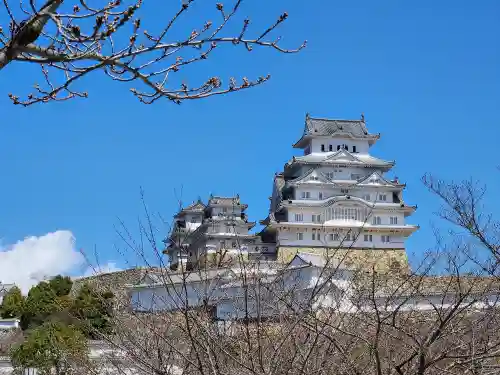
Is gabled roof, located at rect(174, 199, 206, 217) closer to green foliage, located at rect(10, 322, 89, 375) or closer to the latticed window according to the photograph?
the latticed window

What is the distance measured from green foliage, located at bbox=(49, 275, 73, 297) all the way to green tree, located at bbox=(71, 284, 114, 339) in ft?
18.4

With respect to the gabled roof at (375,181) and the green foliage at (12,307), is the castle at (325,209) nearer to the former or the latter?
the gabled roof at (375,181)

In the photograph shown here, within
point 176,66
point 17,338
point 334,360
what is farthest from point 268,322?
point 17,338

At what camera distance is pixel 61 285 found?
3098 cm

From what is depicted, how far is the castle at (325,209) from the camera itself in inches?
1355

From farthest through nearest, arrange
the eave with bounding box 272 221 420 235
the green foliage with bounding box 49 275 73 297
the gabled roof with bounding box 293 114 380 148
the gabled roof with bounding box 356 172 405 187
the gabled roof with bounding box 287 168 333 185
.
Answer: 1. the gabled roof with bounding box 293 114 380 148
2. the gabled roof with bounding box 356 172 405 187
3. the gabled roof with bounding box 287 168 333 185
4. the eave with bounding box 272 221 420 235
5. the green foliage with bounding box 49 275 73 297

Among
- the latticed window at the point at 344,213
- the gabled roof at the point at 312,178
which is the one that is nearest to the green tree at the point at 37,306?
the gabled roof at the point at 312,178

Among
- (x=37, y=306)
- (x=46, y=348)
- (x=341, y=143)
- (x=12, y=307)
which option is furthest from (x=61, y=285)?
(x=46, y=348)

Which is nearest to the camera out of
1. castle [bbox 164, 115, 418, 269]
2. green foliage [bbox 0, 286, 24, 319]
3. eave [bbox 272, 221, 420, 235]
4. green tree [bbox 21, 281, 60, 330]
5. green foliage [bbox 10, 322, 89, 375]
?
A: green foliage [bbox 10, 322, 89, 375]

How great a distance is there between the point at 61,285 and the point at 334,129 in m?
16.0

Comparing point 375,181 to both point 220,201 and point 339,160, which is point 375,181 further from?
point 220,201

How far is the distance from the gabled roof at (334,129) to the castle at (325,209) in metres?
0.06

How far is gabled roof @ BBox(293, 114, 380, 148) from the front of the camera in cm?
3703

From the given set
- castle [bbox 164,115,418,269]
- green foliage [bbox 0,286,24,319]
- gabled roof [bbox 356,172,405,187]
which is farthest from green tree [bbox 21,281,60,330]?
gabled roof [bbox 356,172,405,187]
